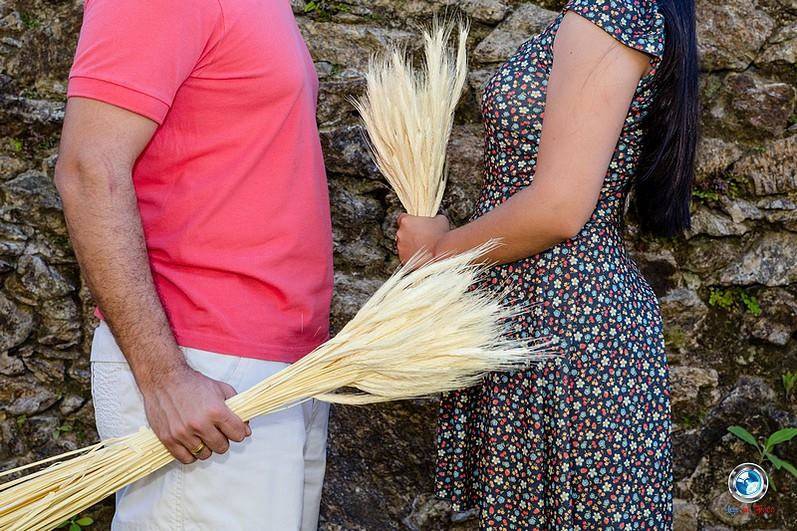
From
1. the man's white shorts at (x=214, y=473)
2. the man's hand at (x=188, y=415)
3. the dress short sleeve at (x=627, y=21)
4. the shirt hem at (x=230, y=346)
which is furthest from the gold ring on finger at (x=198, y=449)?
the dress short sleeve at (x=627, y=21)

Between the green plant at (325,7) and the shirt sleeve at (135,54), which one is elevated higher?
the shirt sleeve at (135,54)

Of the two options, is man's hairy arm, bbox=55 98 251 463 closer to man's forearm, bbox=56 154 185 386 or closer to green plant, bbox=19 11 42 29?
man's forearm, bbox=56 154 185 386

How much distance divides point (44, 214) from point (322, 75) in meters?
1.03

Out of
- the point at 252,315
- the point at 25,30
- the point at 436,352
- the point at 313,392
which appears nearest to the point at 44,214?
the point at 25,30

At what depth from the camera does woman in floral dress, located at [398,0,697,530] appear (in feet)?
4.94

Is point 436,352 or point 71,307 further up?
point 436,352

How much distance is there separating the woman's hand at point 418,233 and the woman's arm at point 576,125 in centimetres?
27

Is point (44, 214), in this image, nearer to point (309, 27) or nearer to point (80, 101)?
point (309, 27)

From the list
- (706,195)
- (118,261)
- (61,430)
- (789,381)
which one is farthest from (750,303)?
(61,430)

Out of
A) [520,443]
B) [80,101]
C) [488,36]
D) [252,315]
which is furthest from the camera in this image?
[488,36]

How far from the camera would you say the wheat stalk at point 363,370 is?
1.38 m

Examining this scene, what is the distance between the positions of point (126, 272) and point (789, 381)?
2.07 m

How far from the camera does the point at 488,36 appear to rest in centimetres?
261

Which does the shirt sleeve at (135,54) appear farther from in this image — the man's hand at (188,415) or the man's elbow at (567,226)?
the man's elbow at (567,226)
